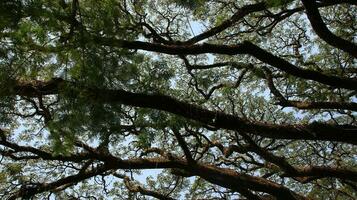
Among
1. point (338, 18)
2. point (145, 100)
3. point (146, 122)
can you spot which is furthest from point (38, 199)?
point (338, 18)

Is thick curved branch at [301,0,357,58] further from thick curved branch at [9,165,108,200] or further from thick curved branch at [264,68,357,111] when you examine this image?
thick curved branch at [9,165,108,200]

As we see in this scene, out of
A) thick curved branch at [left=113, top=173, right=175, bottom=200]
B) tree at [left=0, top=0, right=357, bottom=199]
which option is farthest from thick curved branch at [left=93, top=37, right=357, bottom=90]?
thick curved branch at [left=113, top=173, right=175, bottom=200]

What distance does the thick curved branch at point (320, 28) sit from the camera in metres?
5.48

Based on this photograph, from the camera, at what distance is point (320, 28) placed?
223 inches

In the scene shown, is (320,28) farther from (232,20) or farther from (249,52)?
(232,20)

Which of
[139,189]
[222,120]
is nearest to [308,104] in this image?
[222,120]

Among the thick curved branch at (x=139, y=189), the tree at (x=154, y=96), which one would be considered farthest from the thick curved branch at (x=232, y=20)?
the thick curved branch at (x=139, y=189)

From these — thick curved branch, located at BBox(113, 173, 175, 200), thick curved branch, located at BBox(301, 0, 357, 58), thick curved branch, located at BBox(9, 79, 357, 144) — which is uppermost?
thick curved branch, located at BBox(301, 0, 357, 58)

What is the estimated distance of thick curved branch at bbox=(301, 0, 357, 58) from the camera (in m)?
5.48

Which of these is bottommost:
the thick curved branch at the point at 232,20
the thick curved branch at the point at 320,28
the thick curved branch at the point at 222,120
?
the thick curved branch at the point at 222,120

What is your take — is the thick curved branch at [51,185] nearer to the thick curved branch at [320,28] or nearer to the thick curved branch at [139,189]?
the thick curved branch at [139,189]

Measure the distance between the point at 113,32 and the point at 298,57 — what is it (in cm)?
489

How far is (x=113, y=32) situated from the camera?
4008 mm

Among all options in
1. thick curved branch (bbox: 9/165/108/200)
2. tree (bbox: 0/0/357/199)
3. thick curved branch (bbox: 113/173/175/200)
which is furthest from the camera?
thick curved branch (bbox: 113/173/175/200)
